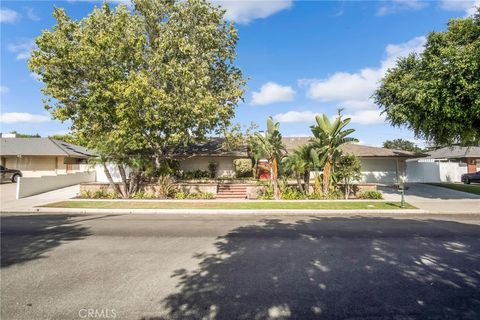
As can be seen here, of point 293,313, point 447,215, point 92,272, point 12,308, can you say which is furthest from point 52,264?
point 447,215

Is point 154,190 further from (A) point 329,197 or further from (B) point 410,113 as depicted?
(B) point 410,113

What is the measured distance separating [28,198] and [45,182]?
3222 millimetres

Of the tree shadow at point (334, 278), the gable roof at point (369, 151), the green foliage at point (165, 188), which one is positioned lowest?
the tree shadow at point (334, 278)

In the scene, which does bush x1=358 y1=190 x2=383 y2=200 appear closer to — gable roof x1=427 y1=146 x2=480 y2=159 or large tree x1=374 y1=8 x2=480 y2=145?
large tree x1=374 y1=8 x2=480 y2=145

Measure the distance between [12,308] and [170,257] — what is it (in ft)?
10.3

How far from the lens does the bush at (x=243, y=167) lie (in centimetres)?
2659

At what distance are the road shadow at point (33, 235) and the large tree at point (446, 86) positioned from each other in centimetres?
1839

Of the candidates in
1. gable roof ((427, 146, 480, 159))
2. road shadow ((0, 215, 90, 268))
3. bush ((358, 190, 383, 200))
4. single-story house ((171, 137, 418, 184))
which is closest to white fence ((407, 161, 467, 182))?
gable roof ((427, 146, 480, 159))

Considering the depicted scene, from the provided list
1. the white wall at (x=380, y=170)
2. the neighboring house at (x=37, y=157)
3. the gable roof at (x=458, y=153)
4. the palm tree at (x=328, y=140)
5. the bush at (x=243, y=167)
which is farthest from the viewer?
the gable roof at (x=458, y=153)

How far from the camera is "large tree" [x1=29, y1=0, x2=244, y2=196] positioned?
54.0 feet

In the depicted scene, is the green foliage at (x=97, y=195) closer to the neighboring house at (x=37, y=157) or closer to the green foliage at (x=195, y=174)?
the green foliage at (x=195, y=174)

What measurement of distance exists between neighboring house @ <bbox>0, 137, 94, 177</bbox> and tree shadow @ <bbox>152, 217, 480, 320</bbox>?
28757 mm

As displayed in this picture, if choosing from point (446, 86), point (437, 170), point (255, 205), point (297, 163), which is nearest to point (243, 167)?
point (297, 163)

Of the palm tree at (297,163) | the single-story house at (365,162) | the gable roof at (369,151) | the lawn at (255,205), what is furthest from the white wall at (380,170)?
the lawn at (255,205)
